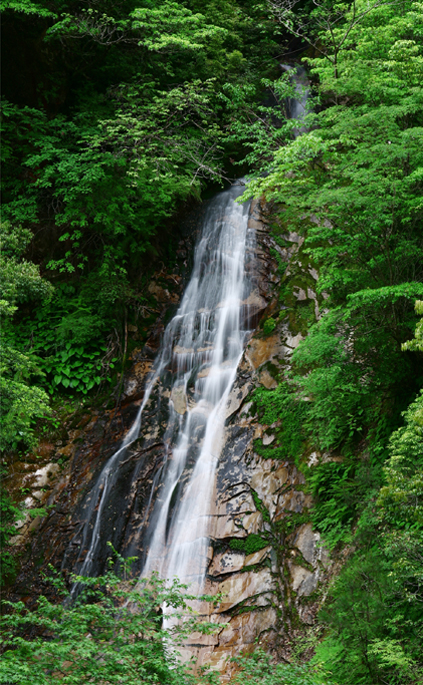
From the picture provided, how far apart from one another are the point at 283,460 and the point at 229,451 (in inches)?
48.4

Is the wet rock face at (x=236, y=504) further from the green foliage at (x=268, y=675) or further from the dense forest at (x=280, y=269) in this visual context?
the green foliage at (x=268, y=675)

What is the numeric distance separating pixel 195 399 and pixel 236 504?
2.83 metres

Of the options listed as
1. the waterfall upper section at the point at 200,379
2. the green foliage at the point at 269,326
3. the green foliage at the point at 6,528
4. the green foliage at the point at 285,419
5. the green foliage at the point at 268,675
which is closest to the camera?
the green foliage at the point at 268,675

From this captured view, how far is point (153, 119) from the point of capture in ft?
42.2

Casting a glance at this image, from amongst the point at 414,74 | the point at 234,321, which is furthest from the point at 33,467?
the point at 414,74

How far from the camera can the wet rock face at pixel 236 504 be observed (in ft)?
26.1

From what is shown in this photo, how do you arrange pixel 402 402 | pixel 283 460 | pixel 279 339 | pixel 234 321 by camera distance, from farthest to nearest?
pixel 234 321, pixel 279 339, pixel 283 460, pixel 402 402

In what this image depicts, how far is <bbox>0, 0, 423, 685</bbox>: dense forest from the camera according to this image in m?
5.34

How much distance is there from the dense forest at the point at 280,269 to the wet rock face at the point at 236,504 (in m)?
0.41

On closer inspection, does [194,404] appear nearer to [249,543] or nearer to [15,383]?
[249,543]

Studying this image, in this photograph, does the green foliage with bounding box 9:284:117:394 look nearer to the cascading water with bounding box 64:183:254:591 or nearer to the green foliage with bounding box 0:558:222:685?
the cascading water with bounding box 64:183:254:591

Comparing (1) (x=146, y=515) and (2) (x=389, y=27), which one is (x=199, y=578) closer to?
(1) (x=146, y=515)

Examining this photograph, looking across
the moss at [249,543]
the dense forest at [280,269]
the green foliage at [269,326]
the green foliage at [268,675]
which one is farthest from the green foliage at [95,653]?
the green foliage at [269,326]

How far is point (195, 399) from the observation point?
458 inches
